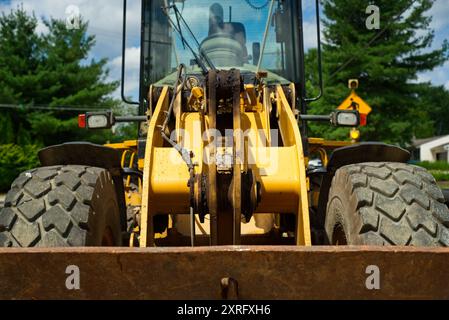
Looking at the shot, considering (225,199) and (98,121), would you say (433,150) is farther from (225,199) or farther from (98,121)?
(225,199)

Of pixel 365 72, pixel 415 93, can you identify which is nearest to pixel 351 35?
pixel 365 72

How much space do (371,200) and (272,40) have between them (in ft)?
8.76

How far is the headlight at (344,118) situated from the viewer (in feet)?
15.6

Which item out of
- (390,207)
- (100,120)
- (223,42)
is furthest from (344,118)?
(100,120)

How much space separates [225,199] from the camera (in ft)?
11.0

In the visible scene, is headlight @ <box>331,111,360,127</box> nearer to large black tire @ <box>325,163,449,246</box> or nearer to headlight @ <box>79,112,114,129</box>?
large black tire @ <box>325,163,449,246</box>

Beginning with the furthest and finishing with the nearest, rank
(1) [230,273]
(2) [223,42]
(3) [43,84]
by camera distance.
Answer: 1. (3) [43,84]
2. (2) [223,42]
3. (1) [230,273]

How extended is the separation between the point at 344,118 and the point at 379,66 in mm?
24683

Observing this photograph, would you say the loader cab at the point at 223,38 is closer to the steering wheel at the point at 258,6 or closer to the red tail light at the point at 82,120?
the steering wheel at the point at 258,6

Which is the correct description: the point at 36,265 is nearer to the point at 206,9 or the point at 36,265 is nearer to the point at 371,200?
the point at 371,200

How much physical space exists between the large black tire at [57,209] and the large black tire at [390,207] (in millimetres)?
1435

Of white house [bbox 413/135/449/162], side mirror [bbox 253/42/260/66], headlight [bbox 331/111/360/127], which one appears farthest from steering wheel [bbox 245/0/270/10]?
white house [bbox 413/135/449/162]

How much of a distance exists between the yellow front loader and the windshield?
0.01 metres
